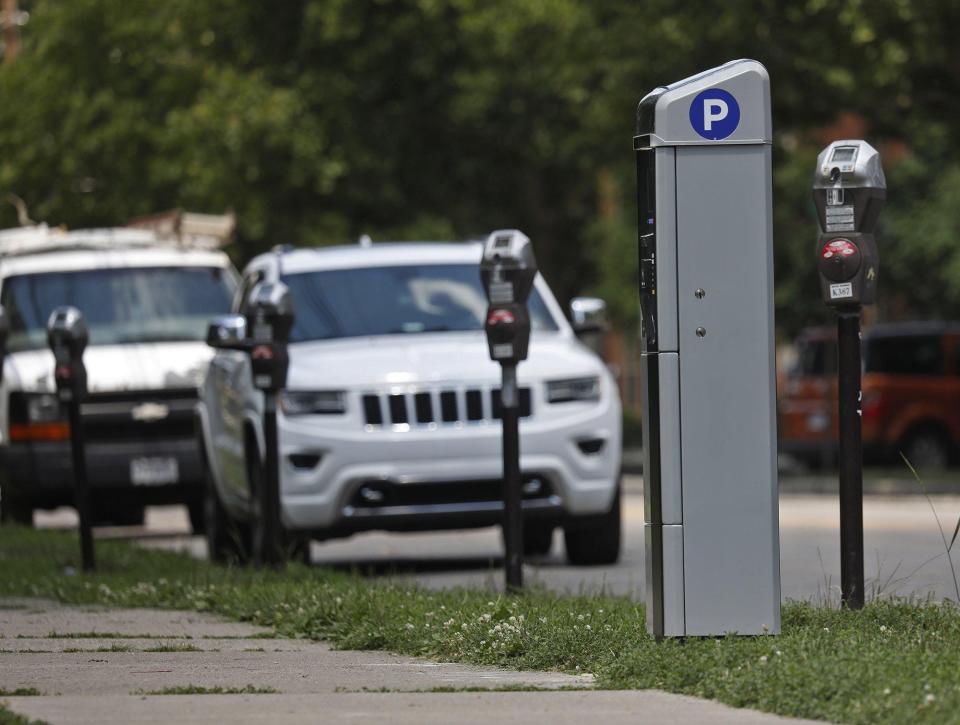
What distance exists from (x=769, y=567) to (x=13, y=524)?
11.7 meters

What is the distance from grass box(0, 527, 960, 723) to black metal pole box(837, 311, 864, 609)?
178mm

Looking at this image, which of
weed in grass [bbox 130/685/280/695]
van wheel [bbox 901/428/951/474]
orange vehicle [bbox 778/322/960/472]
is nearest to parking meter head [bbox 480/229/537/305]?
weed in grass [bbox 130/685/280/695]

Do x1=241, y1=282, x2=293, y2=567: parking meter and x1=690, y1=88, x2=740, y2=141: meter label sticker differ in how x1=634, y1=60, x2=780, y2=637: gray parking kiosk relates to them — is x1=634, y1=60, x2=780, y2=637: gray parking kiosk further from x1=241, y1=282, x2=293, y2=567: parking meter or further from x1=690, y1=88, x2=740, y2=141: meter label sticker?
x1=241, y1=282, x2=293, y2=567: parking meter

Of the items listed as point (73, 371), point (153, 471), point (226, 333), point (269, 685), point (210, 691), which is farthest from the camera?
point (153, 471)

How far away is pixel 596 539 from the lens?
557 inches

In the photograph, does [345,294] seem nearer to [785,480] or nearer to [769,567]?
[769,567]

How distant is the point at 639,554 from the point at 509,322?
504cm

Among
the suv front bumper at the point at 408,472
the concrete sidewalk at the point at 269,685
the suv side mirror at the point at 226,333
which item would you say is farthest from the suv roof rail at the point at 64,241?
the concrete sidewalk at the point at 269,685

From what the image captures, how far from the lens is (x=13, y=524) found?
18516 mm

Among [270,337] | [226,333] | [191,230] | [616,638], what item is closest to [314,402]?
[226,333]

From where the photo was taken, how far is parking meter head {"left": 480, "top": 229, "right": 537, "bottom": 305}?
35.1ft

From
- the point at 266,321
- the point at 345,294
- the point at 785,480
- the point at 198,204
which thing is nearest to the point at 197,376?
the point at 345,294

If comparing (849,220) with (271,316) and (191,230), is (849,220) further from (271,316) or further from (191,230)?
(191,230)

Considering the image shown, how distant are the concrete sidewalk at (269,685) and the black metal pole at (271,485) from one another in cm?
259
